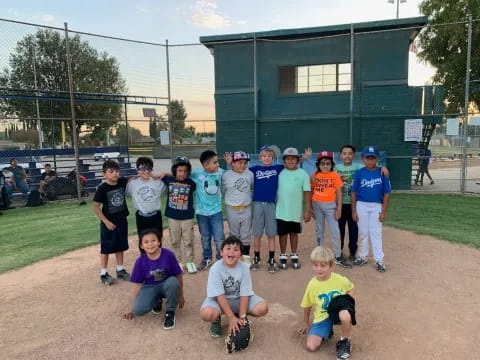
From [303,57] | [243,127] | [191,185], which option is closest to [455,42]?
[303,57]

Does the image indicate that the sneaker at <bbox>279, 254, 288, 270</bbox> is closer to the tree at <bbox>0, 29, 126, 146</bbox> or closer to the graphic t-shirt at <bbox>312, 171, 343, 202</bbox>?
the graphic t-shirt at <bbox>312, 171, 343, 202</bbox>

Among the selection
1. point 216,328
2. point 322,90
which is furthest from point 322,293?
point 322,90

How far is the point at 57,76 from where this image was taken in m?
18.4

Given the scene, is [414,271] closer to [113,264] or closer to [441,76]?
[113,264]

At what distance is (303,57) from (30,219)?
847cm

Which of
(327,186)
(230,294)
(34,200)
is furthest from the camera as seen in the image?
(34,200)

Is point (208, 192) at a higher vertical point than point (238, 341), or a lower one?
higher

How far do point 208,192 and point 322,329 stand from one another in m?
2.18

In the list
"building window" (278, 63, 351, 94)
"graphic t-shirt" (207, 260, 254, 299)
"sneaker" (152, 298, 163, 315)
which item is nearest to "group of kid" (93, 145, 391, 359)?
"sneaker" (152, 298, 163, 315)

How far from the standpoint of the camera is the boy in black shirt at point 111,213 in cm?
414

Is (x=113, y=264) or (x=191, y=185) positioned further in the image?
(x=113, y=264)

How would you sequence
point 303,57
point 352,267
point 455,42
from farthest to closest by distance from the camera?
point 455,42 → point 303,57 → point 352,267

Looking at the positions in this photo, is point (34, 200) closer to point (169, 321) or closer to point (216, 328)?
point (169, 321)

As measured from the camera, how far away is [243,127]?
11.3m
